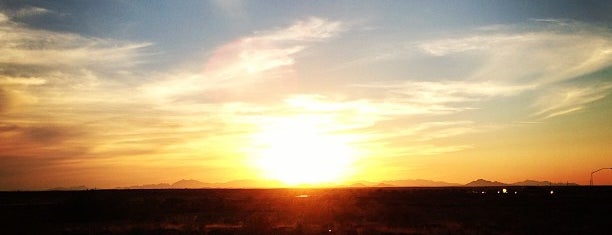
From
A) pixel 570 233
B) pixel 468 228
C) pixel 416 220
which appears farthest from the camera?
pixel 416 220

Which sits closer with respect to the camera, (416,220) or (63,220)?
(416,220)

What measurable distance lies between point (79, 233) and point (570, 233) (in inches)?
1378

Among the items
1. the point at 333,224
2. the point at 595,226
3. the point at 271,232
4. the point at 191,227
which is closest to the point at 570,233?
the point at 595,226

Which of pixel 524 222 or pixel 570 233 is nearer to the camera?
pixel 570 233

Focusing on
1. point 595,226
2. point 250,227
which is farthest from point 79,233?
point 595,226

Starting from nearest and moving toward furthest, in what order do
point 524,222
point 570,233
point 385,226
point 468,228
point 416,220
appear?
point 570,233 < point 468,228 < point 385,226 < point 524,222 < point 416,220

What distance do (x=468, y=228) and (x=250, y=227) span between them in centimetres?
1686

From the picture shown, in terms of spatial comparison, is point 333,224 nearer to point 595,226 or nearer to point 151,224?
point 151,224

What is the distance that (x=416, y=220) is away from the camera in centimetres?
4447

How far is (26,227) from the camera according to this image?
3931 cm

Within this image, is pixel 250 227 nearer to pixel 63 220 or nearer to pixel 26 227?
pixel 26 227

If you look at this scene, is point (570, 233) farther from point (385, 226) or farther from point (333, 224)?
point (333, 224)

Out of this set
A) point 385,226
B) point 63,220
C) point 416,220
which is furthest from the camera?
point 63,220

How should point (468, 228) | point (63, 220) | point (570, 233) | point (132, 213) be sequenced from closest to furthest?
point (570, 233) < point (468, 228) < point (63, 220) < point (132, 213)
